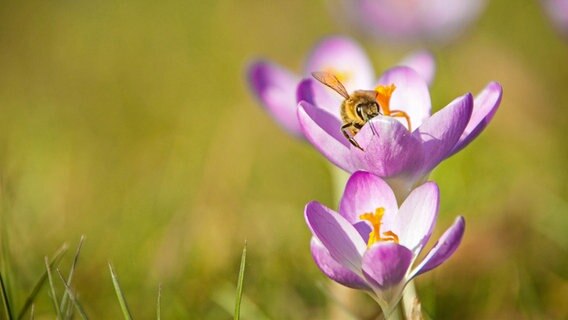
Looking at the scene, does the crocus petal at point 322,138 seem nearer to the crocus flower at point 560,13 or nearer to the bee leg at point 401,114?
the bee leg at point 401,114

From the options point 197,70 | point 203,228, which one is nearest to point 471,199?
point 203,228

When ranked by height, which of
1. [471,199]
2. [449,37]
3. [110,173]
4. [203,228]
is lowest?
[110,173]

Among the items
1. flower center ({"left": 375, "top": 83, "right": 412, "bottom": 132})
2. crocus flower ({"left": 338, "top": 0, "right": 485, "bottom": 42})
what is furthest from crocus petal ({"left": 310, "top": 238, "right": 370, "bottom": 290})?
crocus flower ({"left": 338, "top": 0, "right": 485, "bottom": 42})

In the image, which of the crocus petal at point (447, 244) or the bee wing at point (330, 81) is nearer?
the crocus petal at point (447, 244)

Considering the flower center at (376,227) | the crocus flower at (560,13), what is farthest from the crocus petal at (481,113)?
the crocus flower at (560,13)

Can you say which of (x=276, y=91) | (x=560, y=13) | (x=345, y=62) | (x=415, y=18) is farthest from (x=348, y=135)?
(x=415, y=18)

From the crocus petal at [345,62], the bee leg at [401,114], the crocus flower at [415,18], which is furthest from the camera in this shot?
the crocus flower at [415,18]

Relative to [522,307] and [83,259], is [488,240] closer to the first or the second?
[522,307]
